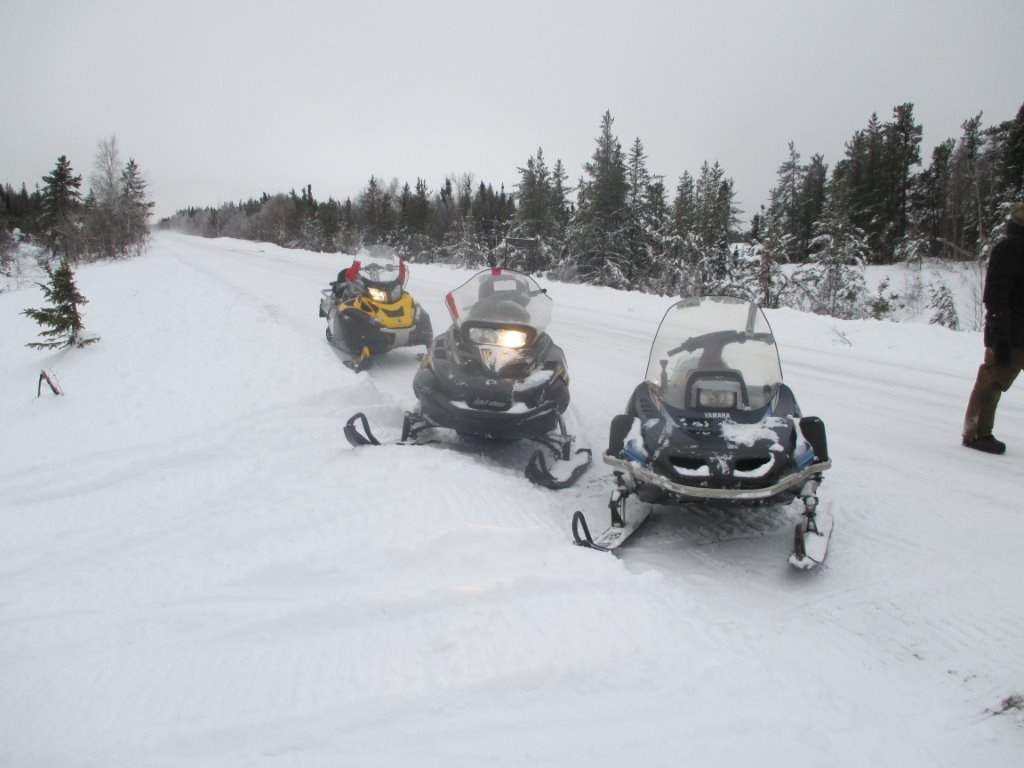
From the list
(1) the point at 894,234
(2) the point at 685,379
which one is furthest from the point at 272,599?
(1) the point at 894,234

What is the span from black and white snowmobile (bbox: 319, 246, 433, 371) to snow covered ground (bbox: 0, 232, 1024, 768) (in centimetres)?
166

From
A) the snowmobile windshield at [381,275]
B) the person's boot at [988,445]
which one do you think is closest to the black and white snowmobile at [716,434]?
the person's boot at [988,445]

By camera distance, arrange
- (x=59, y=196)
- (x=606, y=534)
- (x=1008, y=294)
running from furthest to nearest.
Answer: (x=59, y=196), (x=1008, y=294), (x=606, y=534)

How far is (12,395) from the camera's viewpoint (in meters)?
6.98

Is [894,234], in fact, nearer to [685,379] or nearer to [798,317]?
[798,317]

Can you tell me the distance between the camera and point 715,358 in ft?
12.6

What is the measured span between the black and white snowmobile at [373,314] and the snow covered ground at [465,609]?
166cm

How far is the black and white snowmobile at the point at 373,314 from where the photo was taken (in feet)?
23.3

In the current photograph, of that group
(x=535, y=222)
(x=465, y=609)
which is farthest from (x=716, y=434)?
(x=535, y=222)

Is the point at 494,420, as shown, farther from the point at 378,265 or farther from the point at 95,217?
the point at 95,217

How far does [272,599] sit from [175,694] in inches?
24.1

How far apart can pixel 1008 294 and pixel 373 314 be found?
20.4 feet

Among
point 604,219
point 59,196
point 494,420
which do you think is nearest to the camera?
point 494,420

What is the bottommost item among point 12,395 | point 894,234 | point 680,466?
point 12,395
